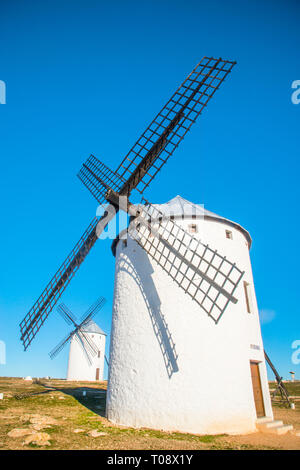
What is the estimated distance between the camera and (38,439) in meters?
7.09

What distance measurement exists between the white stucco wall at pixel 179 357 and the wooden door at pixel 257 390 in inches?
7.6

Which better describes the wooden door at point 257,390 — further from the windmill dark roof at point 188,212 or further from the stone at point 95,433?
the stone at point 95,433

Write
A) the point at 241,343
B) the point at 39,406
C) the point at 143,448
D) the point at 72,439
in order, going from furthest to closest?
the point at 39,406, the point at 241,343, the point at 72,439, the point at 143,448

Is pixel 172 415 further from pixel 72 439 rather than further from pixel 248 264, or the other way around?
pixel 248 264

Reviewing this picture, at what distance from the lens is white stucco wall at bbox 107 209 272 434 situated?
8414 mm

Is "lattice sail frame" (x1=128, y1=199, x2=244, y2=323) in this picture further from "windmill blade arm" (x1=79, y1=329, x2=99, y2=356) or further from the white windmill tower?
"windmill blade arm" (x1=79, y1=329, x2=99, y2=356)

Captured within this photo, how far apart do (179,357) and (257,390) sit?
3.57 metres

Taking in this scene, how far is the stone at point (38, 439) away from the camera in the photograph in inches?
270

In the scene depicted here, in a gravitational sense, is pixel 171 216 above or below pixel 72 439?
above

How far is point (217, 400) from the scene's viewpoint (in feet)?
27.7

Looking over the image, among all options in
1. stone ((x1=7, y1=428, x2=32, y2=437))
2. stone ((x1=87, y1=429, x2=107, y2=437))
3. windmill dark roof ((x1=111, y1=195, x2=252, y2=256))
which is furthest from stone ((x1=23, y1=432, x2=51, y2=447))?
windmill dark roof ((x1=111, y1=195, x2=252, y2=256))

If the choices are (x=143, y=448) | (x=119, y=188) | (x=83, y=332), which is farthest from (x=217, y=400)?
(x=83, y=332)
